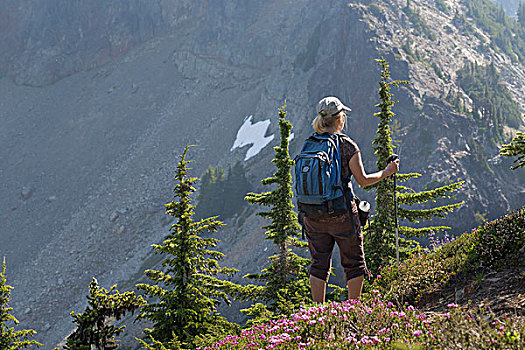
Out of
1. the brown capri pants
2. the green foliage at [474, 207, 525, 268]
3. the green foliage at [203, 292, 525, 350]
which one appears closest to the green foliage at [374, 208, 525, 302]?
the green foliage at [474, 207, 525, 268]

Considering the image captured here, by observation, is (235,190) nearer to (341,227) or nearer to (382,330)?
(341,227)

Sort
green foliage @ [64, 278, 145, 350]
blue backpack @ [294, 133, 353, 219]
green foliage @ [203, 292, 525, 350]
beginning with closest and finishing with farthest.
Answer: green foliage @ [203, 292, 525, 350]
blue backpack @ [294, 133, 353, 219]
green foliage @ [64, 278, 145, 350]

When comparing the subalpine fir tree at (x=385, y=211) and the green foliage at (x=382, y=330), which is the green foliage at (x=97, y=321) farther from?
the subalpine fir tree at (x=385, y=211)

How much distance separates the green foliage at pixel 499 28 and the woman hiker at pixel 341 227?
3246 inches

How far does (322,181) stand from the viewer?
3.92 metres

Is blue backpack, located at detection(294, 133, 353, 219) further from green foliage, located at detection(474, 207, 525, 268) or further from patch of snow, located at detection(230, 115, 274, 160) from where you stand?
patch of snow, located at detection(230, 115, 274, 160)

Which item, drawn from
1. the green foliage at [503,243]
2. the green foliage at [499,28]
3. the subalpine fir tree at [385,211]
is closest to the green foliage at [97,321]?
the subalpine fir tree at [385,211]

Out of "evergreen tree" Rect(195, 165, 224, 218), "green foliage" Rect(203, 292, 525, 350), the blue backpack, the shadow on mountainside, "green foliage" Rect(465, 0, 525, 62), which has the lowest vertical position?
"green foliage" Rect(203, 292, 525, 350)

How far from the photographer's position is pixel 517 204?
42625 mm

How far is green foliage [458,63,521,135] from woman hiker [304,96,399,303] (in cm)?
5227

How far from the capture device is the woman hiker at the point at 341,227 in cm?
409

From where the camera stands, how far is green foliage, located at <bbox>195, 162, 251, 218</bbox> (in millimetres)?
47625

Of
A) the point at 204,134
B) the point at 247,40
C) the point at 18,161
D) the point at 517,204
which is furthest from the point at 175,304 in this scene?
the point at 247,40

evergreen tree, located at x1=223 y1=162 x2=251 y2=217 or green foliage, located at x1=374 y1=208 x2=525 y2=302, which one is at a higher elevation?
evergreen tree, located at x1=223 y1=162 x2=251 y2=217
